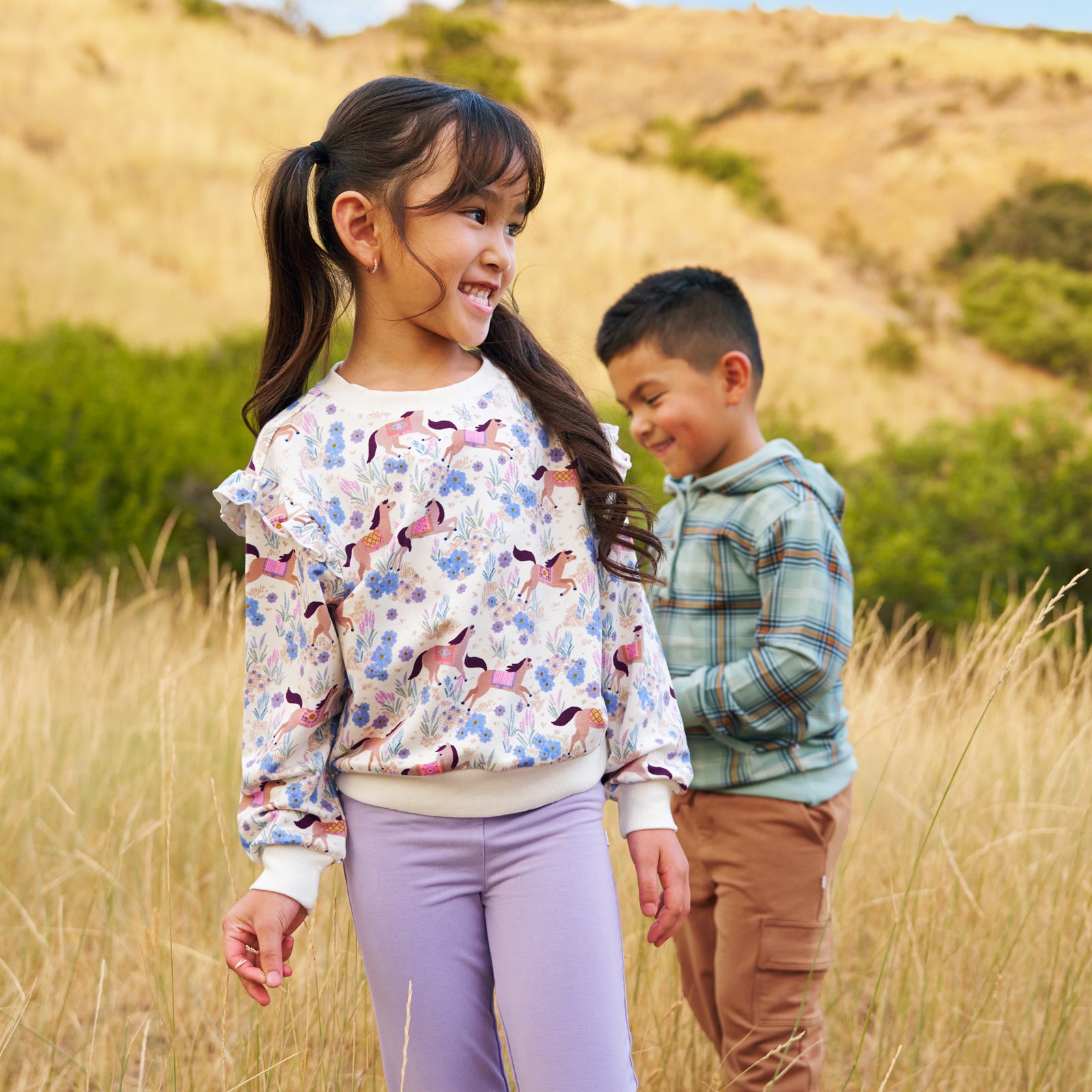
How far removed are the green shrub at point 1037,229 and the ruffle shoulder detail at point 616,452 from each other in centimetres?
2094

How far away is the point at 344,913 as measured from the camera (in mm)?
2383

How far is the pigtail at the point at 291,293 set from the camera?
5.03ft

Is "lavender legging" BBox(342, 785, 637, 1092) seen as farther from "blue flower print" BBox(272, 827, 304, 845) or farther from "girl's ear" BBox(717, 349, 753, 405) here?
"girl's ear" BBox(717, 349, 753, 405)

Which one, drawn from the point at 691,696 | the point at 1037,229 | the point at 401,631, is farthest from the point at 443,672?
the point at 1037,229

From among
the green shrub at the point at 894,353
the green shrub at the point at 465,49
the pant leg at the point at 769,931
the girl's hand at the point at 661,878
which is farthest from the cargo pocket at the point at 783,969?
the green shrub at the point at 465,49

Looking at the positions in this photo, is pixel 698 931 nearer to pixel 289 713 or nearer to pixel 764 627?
pixel 764 627

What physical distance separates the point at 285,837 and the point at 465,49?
26744 mm

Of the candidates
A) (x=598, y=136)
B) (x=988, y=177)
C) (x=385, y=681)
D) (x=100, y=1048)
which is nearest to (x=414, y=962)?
(x=385, y=681)

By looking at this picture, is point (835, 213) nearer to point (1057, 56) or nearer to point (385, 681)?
point (1057, 56)

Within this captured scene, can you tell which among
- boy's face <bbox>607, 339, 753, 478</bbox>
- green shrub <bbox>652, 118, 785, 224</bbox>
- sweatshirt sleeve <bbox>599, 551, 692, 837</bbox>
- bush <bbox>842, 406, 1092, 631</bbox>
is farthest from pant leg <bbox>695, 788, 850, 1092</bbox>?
green shrub <bbox>652, 118, 785, 224</bbox>

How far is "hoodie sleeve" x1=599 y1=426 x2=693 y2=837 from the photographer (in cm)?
149

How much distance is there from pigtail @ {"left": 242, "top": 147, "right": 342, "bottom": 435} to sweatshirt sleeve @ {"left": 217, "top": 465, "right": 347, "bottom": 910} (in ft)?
0.72

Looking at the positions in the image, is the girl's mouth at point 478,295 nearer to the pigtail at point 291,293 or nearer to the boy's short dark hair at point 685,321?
the pigtail at point 291,293

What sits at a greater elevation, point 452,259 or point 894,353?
point 452,259
